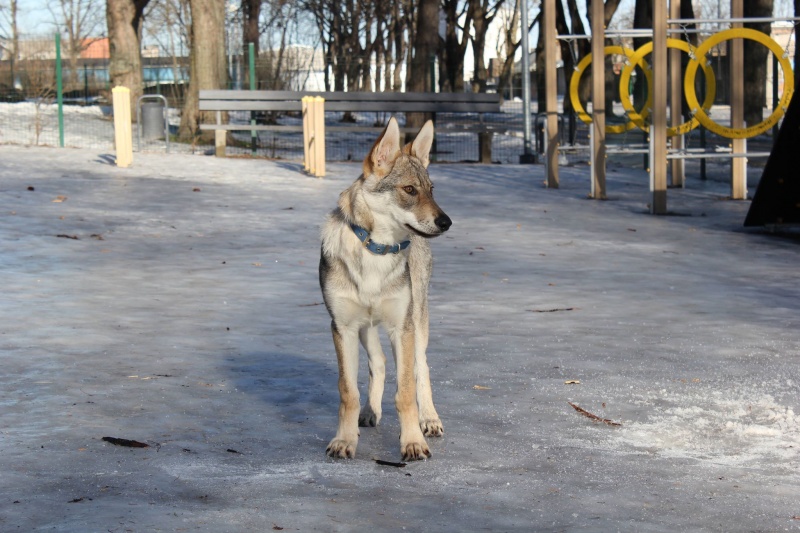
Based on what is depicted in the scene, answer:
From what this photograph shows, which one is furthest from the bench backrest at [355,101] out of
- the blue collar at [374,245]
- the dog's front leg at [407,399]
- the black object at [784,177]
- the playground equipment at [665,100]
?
the dog's front leg at [407,399]

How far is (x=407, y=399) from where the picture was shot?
16.9 ft

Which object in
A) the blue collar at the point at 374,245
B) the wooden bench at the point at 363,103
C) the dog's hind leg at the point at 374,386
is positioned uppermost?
the wooden bench at the point at 363,103

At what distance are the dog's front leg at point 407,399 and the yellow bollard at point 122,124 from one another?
50.5 feet

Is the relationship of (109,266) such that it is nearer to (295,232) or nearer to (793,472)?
(295,232)

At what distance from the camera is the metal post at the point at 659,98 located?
→ 1555 centimetres

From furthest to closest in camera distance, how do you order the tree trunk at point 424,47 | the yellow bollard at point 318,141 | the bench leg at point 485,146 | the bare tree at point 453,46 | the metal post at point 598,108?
the bare tree at point 453,46, the tree trunk at point 424,47, the bench leg at point 485,146, the yellow bollard at point 318,141, the metal post at point 598,108

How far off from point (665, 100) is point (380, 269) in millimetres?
11436

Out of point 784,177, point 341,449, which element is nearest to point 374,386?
point 341,449

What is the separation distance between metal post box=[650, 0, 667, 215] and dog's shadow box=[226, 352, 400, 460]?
961 centimetres

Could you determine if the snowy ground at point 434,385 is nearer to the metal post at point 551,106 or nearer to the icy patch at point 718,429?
the icy patch at point 718,429

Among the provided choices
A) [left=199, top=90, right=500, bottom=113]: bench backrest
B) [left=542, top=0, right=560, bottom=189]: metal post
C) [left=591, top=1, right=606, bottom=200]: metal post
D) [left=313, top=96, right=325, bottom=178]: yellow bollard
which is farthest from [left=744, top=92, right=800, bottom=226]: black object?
[left=199, top=90, right=500, bottom=113]: bench backrest

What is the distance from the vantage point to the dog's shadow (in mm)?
5293

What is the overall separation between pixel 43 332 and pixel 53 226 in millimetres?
6116

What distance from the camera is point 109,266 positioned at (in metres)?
11.2
